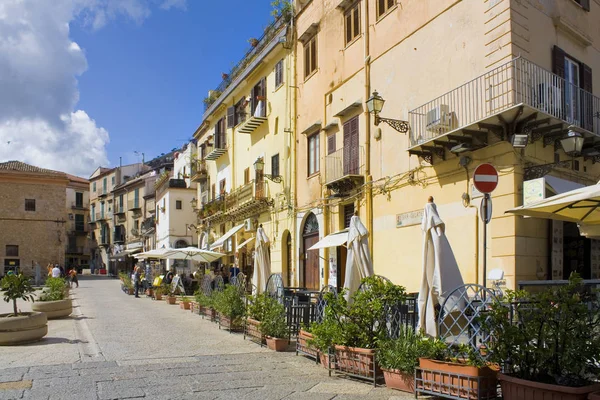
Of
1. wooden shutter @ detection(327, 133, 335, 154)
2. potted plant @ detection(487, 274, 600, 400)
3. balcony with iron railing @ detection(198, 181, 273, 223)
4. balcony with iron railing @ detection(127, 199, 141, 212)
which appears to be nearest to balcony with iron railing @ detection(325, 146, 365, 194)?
wooden shutter @ detection(327, 133, 335, 154)

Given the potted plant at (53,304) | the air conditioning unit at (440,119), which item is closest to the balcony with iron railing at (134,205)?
the potted plant at (53,304)

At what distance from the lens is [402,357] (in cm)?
665

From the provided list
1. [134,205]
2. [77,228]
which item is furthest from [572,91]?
[77,228]

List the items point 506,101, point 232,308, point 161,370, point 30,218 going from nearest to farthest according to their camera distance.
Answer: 1. point 161,370
2. point 506,101
3. point 232,308
4. point 30,218

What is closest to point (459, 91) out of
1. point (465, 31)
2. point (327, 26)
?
point (465, 31)

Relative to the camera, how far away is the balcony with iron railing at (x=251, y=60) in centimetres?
2366

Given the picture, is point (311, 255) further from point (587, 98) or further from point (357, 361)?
point (357, 361)

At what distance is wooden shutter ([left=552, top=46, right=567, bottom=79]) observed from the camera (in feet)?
43.6

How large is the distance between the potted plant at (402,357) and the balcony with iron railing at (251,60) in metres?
17.7

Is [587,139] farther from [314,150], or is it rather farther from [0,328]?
[0,328]

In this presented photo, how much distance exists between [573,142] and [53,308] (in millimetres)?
13231

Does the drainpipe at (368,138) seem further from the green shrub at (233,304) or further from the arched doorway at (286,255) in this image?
the arched doorway at (286,255)

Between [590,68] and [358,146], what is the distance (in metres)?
6.42

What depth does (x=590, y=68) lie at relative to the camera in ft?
48.4
